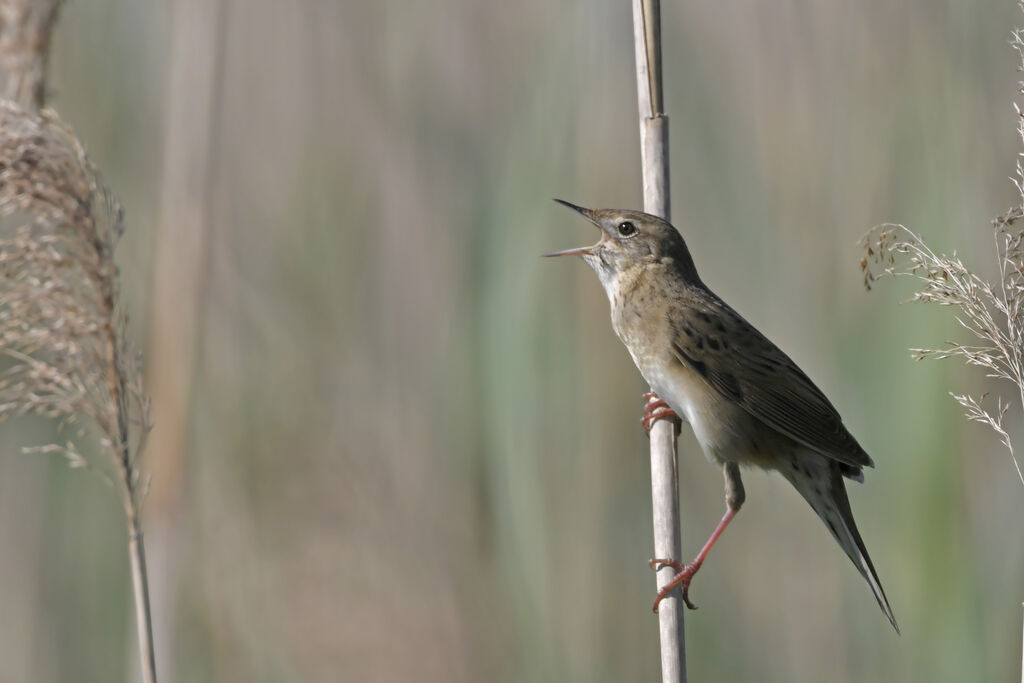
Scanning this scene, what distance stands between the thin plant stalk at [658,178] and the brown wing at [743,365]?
1.68 feet

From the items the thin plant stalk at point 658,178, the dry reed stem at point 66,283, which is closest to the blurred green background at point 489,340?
the thin plant stalk at point 658,178

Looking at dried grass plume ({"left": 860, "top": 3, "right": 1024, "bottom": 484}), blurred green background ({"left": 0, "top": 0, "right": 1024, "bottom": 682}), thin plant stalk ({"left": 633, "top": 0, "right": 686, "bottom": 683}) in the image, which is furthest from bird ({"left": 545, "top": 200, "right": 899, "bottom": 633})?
dried grass plume ({"left": 860, "top": 3, "right": 1024, "bottom": 484})

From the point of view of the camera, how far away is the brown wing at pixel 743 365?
2871 millimetres

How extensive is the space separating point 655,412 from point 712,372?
185 millimetres

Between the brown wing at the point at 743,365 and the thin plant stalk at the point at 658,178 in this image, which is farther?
the brown wing at the point at 743,365

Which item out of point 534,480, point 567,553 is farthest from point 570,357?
point 567,553

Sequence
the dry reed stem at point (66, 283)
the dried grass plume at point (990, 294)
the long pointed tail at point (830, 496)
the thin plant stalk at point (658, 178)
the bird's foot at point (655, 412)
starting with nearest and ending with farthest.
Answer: the dried grass plume at point (990, 294)
the dry reed stem at point (66, 283)
the thin plant stalk at point (658, 178)
the long pointed tail at point (830, 496)
the bird's foot at point (655, 412)

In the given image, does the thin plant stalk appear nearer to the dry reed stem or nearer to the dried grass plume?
the dried grass plume

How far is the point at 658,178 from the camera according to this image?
2420 mm

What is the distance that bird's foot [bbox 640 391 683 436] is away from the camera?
2943mm

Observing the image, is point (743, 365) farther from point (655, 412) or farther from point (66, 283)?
point (66, 283)

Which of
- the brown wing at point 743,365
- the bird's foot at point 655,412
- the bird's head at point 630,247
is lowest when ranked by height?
the bird's foot at point 655,412

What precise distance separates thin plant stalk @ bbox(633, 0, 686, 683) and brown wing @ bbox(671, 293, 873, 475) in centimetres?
51

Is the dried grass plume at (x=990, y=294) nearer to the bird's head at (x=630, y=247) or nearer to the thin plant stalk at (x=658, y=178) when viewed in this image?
the thin plant stalk at (x=658, y=178)
